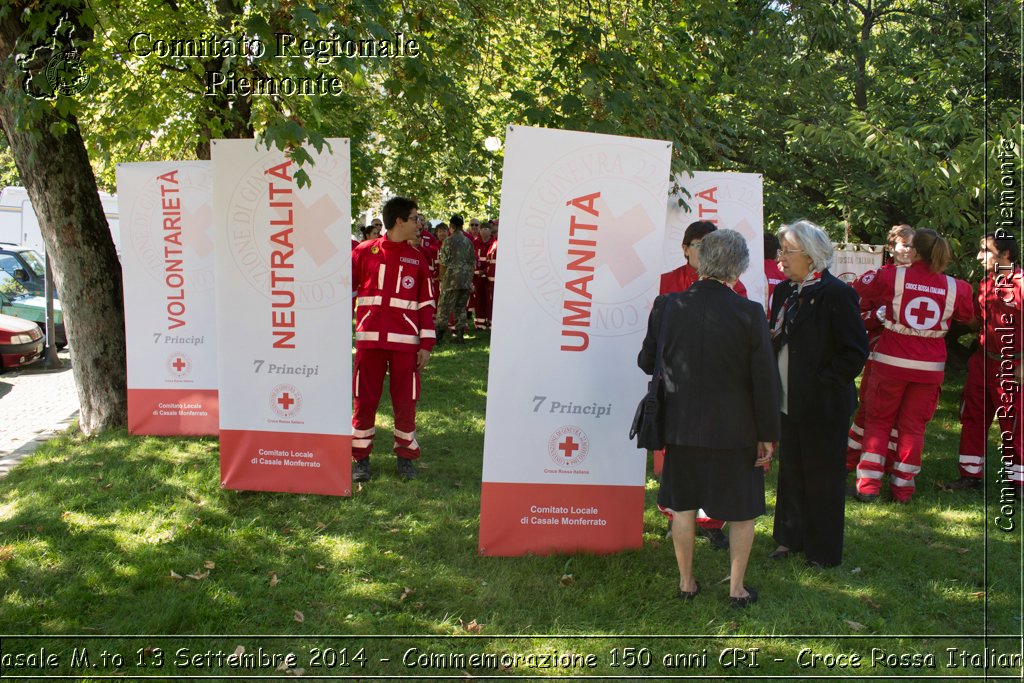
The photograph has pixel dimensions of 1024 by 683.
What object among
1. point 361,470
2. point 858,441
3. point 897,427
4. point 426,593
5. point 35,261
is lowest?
point 426,593

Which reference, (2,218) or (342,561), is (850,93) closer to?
(342,561)

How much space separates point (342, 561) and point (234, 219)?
247 cm

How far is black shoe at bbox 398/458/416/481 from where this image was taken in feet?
22.9

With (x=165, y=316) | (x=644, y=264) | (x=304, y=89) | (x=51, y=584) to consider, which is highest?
(x=304, y=89)

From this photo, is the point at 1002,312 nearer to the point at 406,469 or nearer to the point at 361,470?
the point at 406,469

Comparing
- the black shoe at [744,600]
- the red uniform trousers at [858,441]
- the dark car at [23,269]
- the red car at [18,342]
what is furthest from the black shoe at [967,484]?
the dark car at [23,269]

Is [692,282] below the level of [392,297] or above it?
above

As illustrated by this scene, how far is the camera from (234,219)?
6066 mm

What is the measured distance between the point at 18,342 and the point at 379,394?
8.57 m

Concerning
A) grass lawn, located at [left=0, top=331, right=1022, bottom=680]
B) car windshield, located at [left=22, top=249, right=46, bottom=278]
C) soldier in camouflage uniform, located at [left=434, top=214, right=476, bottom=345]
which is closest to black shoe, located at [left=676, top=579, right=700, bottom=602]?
grass lawn, located at [left=0, top=331, right=1022, bottom=680]

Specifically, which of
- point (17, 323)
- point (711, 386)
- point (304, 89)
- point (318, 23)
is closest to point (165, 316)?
point (304, 89)

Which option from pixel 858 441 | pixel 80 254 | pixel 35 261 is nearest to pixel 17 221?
pixel 35 261

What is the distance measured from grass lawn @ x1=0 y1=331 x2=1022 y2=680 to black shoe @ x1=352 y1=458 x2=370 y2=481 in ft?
0.45

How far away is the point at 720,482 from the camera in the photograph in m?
4.44
